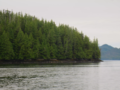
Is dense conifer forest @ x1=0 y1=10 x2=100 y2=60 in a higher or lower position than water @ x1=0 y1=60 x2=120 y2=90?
higher

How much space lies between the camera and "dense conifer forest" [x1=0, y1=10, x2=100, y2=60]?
141 meters

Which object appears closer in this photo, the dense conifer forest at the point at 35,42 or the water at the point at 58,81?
the water at the point at 58,81

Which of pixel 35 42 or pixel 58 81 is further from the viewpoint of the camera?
pixel 35 42

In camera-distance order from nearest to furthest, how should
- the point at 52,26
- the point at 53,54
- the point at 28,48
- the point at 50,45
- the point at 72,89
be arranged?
the point at 72,89 < the point at 28,48 < the point at 53,54 < the point at 50,45 < the point at 52,26

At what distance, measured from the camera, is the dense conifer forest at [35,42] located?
5551 inches

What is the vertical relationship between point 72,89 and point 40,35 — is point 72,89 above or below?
below

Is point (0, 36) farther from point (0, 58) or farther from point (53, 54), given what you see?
point (53, 54)

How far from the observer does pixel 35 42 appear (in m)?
162

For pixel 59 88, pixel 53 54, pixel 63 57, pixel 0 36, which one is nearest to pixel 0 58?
pixel 0 36

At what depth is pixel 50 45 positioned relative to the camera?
17588cm

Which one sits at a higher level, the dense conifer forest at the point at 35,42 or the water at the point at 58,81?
the dense conifer forest at the point at 35,42

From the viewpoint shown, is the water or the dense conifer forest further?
the dense conifer forest

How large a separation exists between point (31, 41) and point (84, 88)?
12663 centimetres

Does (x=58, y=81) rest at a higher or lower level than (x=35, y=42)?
lower
